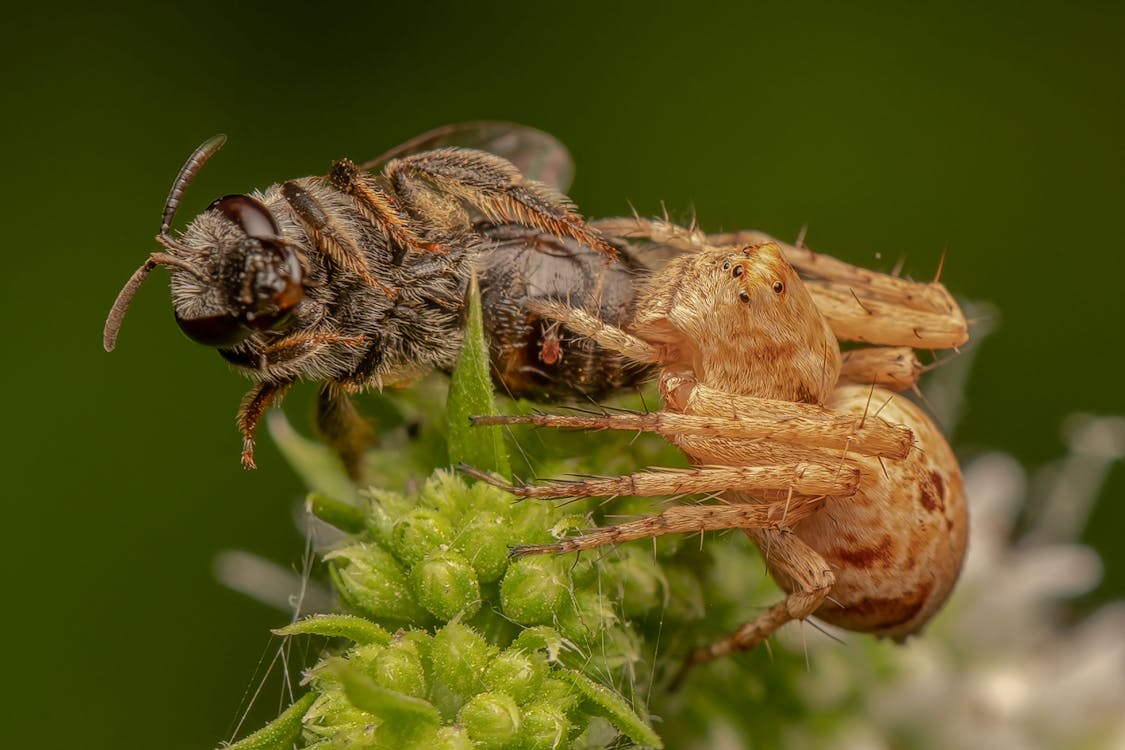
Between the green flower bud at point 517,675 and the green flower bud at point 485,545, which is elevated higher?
the green flower bud at point 485,545

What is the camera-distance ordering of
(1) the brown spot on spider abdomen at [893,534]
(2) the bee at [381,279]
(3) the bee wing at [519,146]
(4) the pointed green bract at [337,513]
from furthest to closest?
(3) the bee wing at [519,146] → (1) the brown spot on spider abdomen at [893,534] → (4) the pointed green bract at [337,513] → (2) the bee at [381,279]

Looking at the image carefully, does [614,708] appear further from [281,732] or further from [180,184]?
[180,184]

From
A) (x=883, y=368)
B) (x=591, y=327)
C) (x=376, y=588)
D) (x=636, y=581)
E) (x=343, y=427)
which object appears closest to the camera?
(x=376, y=588)

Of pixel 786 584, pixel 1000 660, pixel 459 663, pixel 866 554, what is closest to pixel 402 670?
pixel 459 663

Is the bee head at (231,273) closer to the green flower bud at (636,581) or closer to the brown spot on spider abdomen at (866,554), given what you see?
the green flower bud at (636,581)

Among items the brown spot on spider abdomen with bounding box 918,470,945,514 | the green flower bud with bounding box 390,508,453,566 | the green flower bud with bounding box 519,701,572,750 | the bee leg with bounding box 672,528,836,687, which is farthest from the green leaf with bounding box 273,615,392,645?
the brown spot on spider abdomen with bounding box 918,470,945,514

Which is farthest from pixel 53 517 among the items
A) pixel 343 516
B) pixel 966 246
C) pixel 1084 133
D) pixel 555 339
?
pixel 1084 133

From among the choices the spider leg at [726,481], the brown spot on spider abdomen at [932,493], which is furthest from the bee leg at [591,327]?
the brown spot on spider abdomen at [932,493]
